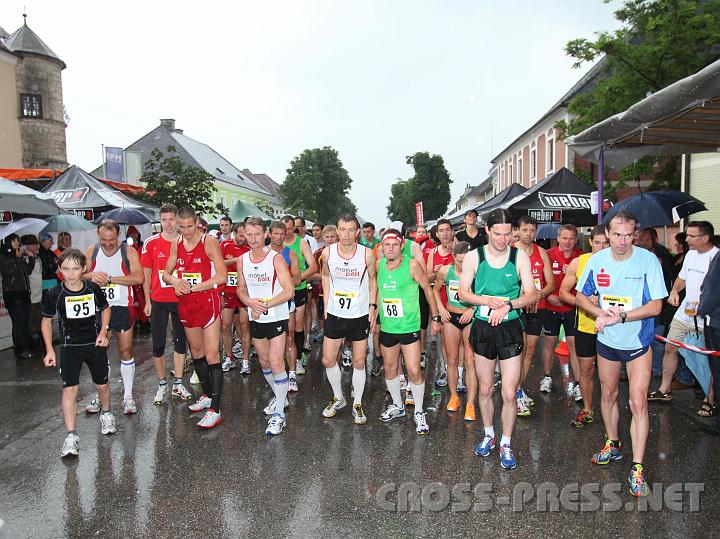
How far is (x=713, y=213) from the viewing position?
1738cm

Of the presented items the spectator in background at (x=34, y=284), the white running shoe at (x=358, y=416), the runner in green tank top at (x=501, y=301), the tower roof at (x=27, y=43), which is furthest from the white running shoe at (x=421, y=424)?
the tower roof at (x=27, y=43)

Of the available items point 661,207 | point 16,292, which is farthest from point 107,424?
point 661,207

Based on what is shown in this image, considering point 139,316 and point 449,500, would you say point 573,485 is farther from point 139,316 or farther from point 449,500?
point 139,316

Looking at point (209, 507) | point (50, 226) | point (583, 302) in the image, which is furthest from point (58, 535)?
point (50, 226)

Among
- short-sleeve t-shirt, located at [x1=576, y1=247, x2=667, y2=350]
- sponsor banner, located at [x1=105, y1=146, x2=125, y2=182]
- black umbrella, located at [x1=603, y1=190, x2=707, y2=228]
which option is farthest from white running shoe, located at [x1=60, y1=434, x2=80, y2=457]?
sponsor banner, located at [x1=105, y1=146, x2=125, y2=182]

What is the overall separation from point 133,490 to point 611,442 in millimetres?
3927

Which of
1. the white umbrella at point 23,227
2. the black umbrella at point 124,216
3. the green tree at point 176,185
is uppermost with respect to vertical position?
the green tree at point 176,185

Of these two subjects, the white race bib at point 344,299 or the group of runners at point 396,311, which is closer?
the group of runners at point 396,311

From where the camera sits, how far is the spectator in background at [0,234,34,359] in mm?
9250

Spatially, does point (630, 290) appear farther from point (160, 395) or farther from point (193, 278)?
point (160, 395)

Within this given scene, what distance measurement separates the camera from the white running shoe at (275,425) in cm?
529

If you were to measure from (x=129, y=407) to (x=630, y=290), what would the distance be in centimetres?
522

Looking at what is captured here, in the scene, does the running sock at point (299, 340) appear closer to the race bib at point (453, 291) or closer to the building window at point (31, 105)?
the race bib at point (453, 291)

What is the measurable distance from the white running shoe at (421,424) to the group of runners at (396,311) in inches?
0.6
